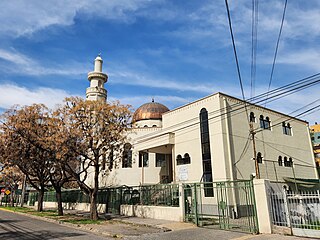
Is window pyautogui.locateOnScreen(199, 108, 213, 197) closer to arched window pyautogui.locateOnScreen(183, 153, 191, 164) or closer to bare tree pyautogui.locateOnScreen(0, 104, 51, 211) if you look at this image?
arched window pyautogui.locateOnScreen(183, 153, 191, 164)

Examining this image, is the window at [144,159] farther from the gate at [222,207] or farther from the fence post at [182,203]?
the fence post at [182,203]

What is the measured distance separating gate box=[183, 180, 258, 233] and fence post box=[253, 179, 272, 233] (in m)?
0.22

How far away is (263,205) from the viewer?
1111 centimetres

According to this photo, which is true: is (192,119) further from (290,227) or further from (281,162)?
(290,227)

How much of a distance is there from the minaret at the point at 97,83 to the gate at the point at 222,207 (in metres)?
23.7

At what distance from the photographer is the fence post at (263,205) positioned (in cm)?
1090

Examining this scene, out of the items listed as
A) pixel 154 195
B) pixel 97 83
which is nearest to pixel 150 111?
pixel 97 83

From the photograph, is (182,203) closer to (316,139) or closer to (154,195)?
(154,195)

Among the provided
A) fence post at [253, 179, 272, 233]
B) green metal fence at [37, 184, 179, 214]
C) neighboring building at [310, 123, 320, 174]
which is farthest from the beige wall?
neighboring building at [310, 123, 320, 174]

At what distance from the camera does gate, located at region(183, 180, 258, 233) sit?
1184cm

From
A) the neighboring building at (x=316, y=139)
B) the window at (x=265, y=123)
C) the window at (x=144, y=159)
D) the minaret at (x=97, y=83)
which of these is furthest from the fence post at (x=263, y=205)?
the neighboring building at (x=316, y=139)

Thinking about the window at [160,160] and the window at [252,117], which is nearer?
the window at [252,117]

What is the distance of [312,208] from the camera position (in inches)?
404

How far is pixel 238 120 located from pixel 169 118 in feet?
22.7
